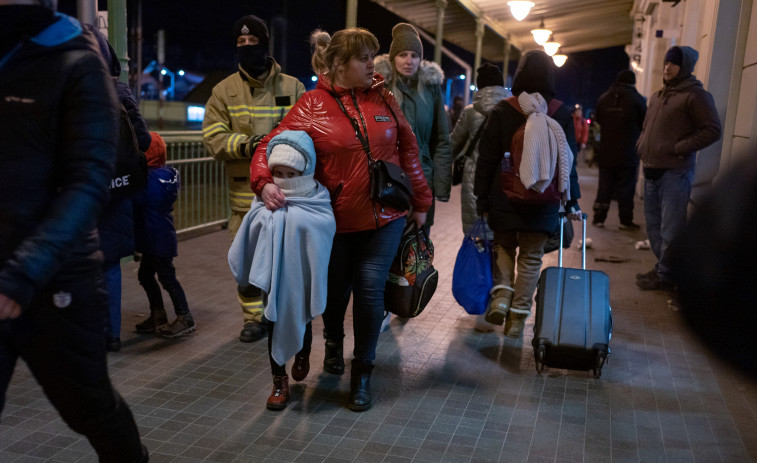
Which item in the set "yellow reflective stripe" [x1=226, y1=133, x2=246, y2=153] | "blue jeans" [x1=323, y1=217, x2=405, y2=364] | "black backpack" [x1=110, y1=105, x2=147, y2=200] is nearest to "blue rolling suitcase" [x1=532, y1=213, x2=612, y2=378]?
"blue jeans" [x1=323, y1=217, x2=405, y2=364]

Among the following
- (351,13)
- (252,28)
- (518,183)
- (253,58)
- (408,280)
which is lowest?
(408,280)

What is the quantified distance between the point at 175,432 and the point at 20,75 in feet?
6.82

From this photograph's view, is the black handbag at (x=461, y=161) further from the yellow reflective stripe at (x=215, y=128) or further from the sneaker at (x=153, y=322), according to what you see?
the sneaker at (x=153, y=322)

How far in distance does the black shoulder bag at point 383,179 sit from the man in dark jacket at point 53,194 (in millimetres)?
1760

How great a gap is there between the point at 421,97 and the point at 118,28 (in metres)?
3.09

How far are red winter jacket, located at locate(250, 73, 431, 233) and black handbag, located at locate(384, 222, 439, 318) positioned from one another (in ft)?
0.85

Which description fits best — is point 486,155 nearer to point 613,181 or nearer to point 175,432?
point 175,432

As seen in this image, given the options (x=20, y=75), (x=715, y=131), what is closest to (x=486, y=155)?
(x=715, y=131)

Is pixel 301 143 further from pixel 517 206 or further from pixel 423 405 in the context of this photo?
pixel 517 206

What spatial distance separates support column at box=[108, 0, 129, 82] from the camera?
22.1 feet

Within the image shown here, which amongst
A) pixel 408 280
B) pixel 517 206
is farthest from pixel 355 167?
pixel 517 206

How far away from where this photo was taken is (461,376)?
4.61 metres

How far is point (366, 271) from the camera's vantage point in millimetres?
4020

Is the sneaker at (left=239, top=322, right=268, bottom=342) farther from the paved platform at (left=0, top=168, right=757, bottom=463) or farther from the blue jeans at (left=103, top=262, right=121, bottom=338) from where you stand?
the blue jeans at (left=103, top=262, right=121, bottom=338)
